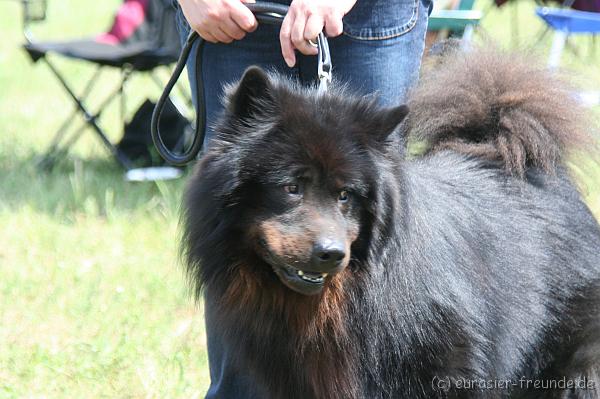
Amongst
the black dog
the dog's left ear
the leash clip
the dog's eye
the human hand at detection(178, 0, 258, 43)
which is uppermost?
the human hand at detection(178, 0, 258, 43)

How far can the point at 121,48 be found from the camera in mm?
7113

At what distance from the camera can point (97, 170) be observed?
719 cm

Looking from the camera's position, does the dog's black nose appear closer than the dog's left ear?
Yes

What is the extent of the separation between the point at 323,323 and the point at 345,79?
0.93 meters

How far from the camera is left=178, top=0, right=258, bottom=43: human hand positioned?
2.95 m

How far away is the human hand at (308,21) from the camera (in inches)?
115

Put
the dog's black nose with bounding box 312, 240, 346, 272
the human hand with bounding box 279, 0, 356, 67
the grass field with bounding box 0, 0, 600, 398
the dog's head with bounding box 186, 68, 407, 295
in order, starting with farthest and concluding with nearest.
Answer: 1. the grass field with bounding box 0, 0, 600, 398
2. the human hand with bounding box 279, 0, 356, 67
3. the dog's head with bounding box 186, 68, 407, 295
4. the dog's black nose with bounding box 312, 240, 346, 272

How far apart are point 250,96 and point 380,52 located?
594 mm

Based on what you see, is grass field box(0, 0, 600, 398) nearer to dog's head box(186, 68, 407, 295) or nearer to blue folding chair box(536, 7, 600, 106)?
dog's head box(186, 68, 407, 295)

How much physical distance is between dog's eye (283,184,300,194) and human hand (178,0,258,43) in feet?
1.93

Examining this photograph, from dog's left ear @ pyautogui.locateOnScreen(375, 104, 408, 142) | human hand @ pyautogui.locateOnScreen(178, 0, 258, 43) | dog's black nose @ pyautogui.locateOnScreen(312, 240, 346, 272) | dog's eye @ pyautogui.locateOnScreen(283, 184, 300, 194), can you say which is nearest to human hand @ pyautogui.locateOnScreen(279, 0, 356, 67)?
human hand @ pyautogui.locateOnScreen(178, 0, 258, 43)

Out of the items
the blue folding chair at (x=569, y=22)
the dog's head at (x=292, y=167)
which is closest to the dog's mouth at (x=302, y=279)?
the dog's head at (x=292, y=167)

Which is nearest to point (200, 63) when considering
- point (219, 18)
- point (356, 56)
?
point (219, 18)

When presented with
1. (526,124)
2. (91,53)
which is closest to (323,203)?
(526,124)
